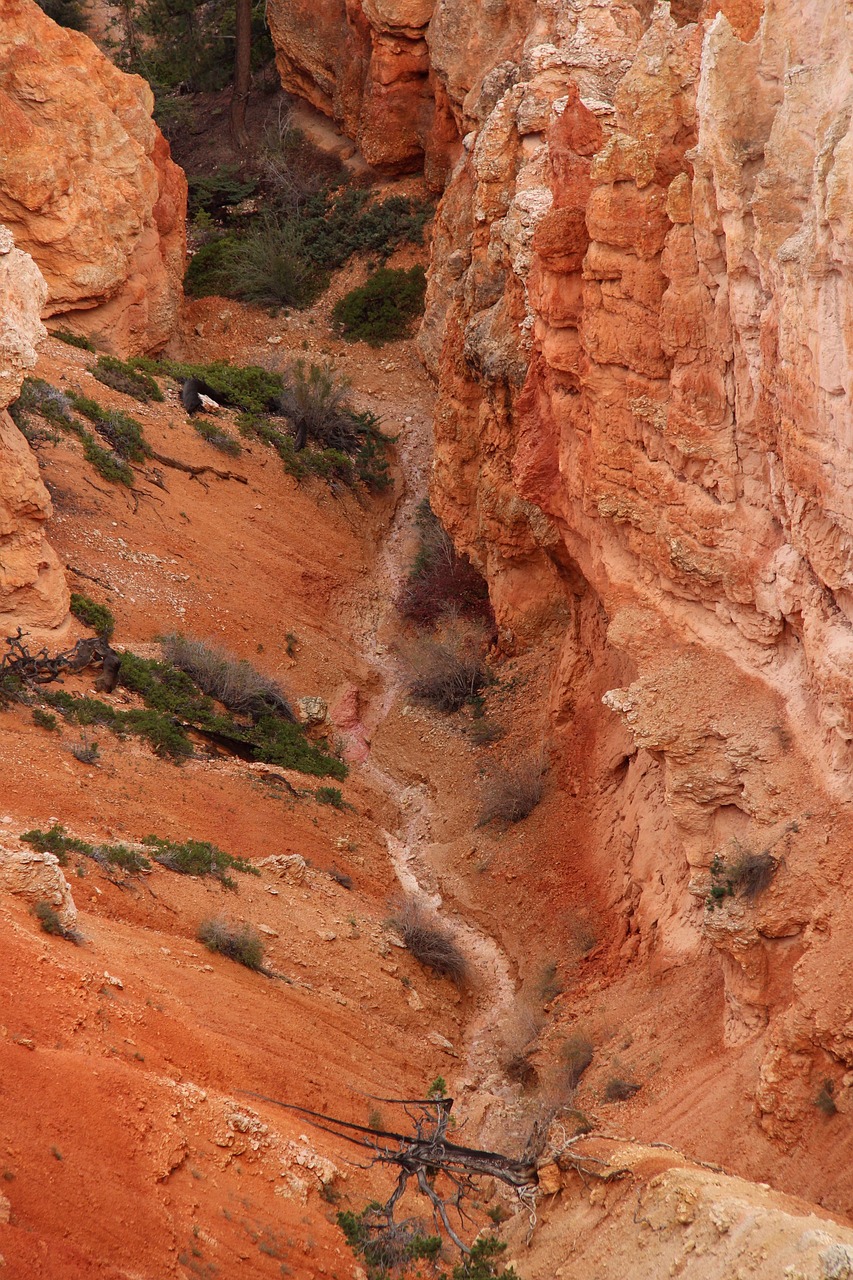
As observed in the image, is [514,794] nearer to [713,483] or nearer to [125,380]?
[713,483]

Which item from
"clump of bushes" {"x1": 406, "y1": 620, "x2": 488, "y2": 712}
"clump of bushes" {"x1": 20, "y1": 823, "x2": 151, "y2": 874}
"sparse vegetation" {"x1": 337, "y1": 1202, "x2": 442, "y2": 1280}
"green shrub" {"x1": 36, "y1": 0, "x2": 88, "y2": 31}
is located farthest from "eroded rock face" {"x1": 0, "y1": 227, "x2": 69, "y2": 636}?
"green shrub" {"x1": 36, "y1": 0, "x2": 88, "y2": 31}

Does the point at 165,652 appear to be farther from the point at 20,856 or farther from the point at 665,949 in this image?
the point at 665,949

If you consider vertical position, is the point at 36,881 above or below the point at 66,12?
below

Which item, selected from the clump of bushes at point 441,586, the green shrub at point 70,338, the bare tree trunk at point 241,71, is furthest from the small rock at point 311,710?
the bare tree trunk at point 241,71

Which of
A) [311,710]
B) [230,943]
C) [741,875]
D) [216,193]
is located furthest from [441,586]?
[216,193]

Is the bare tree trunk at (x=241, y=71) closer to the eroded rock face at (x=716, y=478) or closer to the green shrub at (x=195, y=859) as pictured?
the eroded rock face at (x=716, y=478)

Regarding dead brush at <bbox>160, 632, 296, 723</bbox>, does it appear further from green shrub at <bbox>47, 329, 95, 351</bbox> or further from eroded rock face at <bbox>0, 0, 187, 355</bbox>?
eroded rock face at <bbox>0, 0, 187, 355</bbox>

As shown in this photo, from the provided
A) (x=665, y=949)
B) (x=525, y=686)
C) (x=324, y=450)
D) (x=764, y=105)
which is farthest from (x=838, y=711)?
(x=324, y=450)
